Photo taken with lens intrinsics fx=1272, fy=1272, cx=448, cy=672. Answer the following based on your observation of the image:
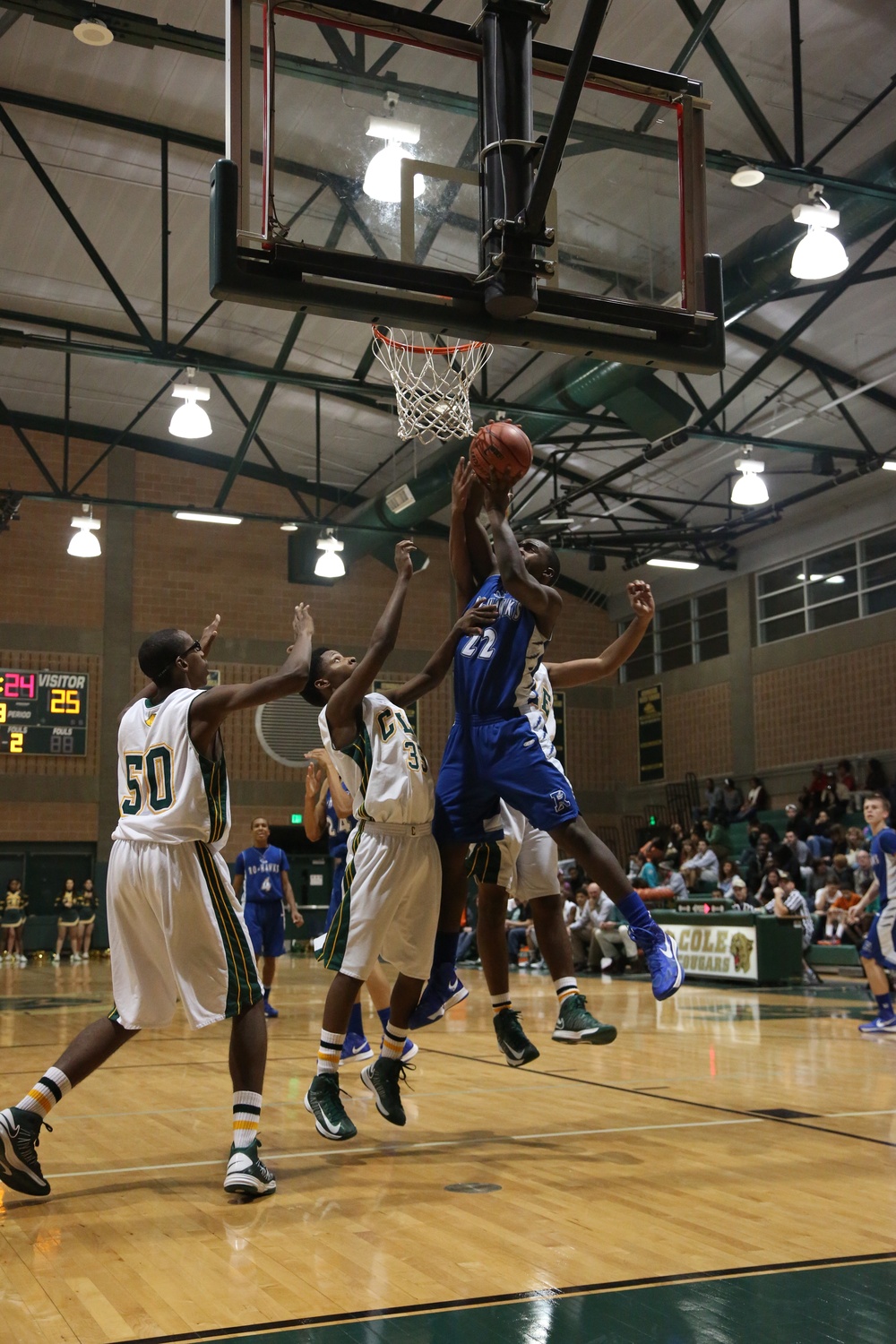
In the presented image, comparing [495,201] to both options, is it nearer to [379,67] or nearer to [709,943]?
[379,67]

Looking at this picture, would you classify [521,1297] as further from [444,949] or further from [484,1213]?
[444,949]

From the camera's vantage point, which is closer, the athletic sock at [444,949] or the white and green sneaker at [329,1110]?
the white and green sneaker at [329,1110]

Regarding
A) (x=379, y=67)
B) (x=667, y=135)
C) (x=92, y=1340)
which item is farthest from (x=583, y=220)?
(x=92, y=1340)

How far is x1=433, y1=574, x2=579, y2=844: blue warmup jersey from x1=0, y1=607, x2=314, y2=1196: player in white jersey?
979 millimetres

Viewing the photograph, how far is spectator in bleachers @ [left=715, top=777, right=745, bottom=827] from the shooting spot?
931 inches

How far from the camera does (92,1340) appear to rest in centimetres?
282

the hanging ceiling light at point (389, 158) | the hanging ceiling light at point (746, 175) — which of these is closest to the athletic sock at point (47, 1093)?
the hanging ceiling light at point (389, 158)

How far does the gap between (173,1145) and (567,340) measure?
375 centimetres

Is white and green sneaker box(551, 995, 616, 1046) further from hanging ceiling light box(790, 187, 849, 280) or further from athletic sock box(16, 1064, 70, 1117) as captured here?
hanging ceiling light box(790, 187, 849, 280)

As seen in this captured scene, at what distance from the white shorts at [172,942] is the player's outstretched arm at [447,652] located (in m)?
1.23

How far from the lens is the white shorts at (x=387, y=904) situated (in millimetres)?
5035

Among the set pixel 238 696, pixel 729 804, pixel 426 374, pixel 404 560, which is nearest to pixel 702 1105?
pixel 404 560

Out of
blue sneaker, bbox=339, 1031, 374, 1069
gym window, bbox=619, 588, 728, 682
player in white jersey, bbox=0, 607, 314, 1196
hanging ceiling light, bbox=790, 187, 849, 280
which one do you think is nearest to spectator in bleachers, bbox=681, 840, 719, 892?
gym window, bbox=619, 588, 728, 682

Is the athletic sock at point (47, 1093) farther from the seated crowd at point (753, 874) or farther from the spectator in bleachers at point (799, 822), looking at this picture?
the spectator in bleachers at point (799, 822)
